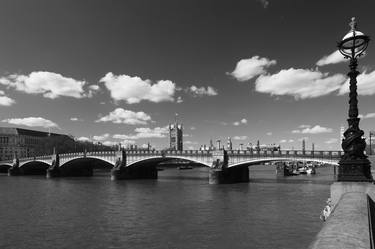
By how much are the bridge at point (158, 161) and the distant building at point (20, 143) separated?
5963cm

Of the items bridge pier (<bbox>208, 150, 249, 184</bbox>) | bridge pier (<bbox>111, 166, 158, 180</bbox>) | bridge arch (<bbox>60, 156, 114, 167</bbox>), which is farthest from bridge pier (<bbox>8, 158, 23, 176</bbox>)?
bridge pier (<bbox>208, 150, 249, 184</bbox>)

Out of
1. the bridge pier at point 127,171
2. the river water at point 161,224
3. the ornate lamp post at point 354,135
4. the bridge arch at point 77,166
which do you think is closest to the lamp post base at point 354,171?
the ornate lamp post at point 354,135

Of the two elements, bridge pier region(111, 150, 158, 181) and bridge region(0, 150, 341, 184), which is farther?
bridge pier region(111, 150, 158, 181)

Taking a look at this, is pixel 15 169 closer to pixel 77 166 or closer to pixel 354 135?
pixel 77 166

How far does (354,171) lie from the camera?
10289 millimetres

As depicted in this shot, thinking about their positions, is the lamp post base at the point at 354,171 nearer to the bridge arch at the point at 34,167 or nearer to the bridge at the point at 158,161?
the bridge at the point at 158,161

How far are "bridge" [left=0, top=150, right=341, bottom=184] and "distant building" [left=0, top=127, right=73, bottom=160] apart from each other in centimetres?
5963

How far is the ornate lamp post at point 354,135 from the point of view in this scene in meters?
10.2

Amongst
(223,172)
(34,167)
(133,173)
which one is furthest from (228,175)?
(34,167)

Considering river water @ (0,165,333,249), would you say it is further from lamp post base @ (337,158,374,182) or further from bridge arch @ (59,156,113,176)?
bridge arch @ (59,156,113,176)

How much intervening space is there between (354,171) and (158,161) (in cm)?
6569

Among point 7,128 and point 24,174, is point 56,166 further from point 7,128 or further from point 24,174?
point 7,128

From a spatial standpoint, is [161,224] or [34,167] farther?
[34,167]

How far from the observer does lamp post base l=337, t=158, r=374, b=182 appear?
10.2 meters
